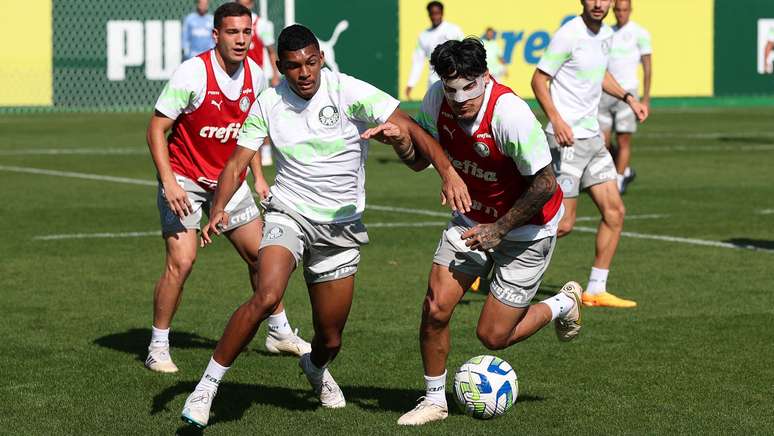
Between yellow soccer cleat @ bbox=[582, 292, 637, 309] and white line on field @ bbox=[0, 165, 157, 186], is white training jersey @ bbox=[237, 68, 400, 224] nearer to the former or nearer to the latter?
yellow soccer cleat @ bbox=[582, 292, 637, 309]

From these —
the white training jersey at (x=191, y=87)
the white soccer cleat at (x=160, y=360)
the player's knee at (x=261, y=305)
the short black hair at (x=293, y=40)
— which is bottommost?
the white soccer cleat at (x=160, y=360)

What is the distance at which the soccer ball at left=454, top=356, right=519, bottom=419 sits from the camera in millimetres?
7152

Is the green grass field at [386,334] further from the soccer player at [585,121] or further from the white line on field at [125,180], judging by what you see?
the soccer player at [585,121]

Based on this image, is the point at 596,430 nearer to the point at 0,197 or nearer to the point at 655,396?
the point at 655,396

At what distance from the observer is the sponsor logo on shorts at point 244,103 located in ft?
28.3

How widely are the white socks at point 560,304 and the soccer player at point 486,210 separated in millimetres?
91

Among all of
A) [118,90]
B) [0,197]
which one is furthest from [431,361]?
[118,90]

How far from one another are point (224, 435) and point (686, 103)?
38537 mm

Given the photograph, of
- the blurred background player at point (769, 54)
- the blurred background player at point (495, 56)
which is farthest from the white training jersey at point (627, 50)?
the blurred background player at point (769, 54)

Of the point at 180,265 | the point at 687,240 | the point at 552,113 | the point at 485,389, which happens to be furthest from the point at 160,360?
the point at 687,240

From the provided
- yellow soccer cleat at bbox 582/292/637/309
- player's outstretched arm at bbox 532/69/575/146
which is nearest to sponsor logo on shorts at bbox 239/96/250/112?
player's outstretched arm at bbox 532/69/575/146

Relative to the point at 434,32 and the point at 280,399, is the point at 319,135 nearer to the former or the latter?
the point at 280,399

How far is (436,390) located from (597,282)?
→ 3895 millimetres

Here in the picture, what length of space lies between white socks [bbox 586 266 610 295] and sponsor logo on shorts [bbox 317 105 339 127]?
14.0 feet
